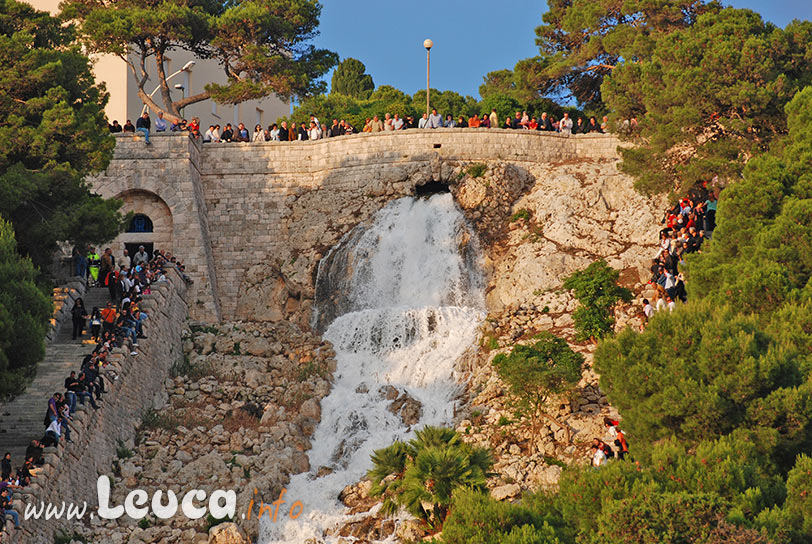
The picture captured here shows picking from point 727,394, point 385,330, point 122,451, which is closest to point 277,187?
point 385,330

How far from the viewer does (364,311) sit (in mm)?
38406

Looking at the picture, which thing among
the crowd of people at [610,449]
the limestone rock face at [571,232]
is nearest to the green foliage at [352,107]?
the limestone rock face at [571,232]

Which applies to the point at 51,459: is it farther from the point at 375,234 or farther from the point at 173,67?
the point at 173,67

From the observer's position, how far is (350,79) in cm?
7519

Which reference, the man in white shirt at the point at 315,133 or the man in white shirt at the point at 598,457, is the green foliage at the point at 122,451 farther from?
the man in white shirt at the point at 315,133

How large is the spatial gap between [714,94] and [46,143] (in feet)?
61.6

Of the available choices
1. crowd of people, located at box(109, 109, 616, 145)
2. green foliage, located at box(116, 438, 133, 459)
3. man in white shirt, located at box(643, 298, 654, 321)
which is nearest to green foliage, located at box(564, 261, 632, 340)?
man in white shirt, located at box(643, 298, 654, 321)

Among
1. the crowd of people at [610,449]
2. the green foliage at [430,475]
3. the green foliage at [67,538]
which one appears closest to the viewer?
the green foliage at [430,475]

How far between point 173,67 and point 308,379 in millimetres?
18818

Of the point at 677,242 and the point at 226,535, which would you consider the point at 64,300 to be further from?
the point at 677,242

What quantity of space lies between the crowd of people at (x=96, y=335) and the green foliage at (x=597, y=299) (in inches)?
458

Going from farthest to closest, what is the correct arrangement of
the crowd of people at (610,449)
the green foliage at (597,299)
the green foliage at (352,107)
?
the green foliage at (352,107) → the green foliage at (597,299) → the crowd of people at (610,449)

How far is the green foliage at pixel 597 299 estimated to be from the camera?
33.6 m

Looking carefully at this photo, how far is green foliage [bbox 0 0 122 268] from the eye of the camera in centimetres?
3341
